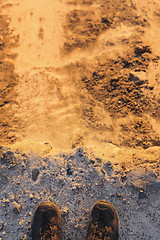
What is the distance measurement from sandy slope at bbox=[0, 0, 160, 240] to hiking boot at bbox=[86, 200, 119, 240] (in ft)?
0.26

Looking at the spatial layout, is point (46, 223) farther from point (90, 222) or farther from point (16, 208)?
point (90, 222)

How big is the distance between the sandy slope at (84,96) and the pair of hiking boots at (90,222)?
0.08m

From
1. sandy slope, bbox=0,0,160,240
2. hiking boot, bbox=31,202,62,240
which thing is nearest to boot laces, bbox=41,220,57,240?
hiking boot, bbox=31,202,62,240

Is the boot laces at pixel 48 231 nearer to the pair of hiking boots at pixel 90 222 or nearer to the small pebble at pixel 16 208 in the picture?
the pair of hiking boots at pixel 90 222

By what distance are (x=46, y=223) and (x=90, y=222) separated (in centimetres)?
46

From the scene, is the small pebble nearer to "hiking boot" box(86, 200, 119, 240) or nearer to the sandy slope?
the sandy slope

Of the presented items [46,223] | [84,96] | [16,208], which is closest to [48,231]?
[46,223]

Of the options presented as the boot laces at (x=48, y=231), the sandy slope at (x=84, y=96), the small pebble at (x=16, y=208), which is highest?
the sandy slope at (x=84, y=96)

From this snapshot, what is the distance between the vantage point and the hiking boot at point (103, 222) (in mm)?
1981

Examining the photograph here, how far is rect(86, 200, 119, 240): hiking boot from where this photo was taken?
198 cm

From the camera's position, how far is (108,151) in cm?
236

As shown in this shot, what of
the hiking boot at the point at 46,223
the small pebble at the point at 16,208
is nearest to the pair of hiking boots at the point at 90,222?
the hiking boot at the point at 46,223

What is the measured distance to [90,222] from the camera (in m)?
2.00

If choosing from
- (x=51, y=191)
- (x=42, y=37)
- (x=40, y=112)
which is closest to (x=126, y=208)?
(x=51, y=191)
